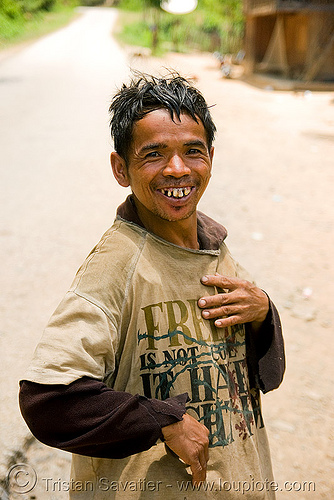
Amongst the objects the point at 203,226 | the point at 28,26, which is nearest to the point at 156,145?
the point at 203,226

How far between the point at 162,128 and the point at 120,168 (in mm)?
197

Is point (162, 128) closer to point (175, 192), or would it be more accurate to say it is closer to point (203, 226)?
point (175, 192)

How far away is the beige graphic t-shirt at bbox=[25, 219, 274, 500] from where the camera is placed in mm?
1204

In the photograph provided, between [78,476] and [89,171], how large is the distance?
243 inches

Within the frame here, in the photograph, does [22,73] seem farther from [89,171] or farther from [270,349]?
[270,349]

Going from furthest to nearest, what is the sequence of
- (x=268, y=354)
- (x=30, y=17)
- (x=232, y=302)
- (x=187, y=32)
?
(x=30, y=17)
(x=187, y=32)
(x=268, y=354)
(x=232, y=302)

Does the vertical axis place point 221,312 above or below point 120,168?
below

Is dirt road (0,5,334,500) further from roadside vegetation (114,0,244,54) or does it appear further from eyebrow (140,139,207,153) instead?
roadside vegetation (114,0,244,54)

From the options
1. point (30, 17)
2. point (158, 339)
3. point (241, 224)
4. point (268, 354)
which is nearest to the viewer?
point (158, 339)

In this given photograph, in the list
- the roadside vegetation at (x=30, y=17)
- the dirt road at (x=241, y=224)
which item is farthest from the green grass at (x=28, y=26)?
the dirt road at (x=241, y=224)

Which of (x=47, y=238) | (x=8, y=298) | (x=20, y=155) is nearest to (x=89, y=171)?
(x=20, y=155)

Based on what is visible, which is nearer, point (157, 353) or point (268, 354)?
point (157, 353)

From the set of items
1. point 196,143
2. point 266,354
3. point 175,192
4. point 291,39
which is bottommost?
point 291,39

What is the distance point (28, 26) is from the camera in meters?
33.6
